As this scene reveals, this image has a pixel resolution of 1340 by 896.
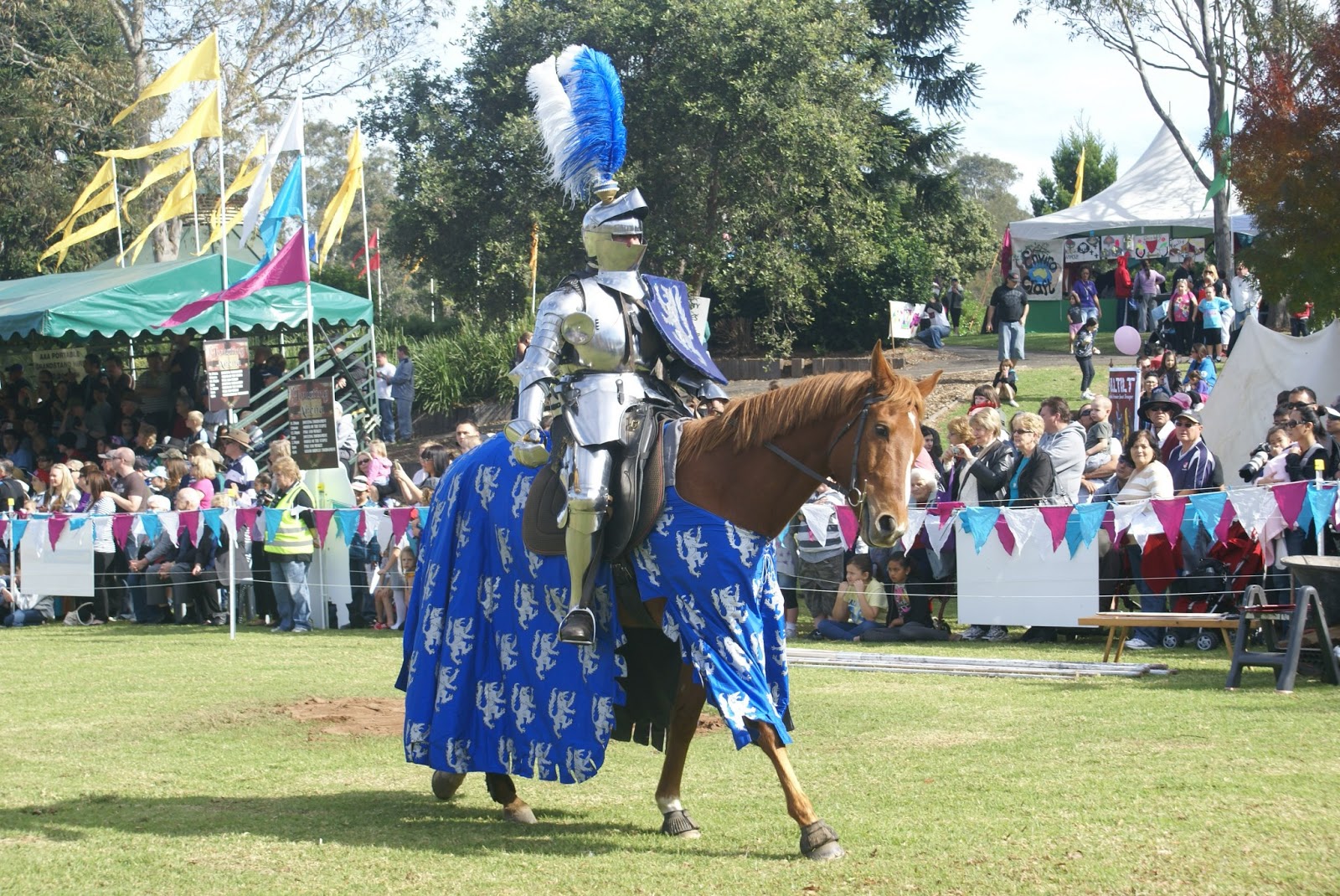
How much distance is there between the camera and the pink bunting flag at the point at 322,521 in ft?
49.2

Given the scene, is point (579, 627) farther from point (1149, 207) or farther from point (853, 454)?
point (1149, 207)

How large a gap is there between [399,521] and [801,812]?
954cm

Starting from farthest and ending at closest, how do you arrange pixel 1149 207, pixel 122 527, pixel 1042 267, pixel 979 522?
pixel 1042 267 < pixel 1149 207 < pixel 122 527 < pixel 979 522

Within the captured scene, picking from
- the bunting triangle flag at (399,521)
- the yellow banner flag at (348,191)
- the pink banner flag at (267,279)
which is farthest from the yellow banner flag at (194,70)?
the bunting triangle flag at (399,521)

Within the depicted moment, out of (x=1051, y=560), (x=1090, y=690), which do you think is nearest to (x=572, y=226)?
(x=1051, y=560)

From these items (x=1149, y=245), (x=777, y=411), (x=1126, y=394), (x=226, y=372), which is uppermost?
(x=1149, y=245)

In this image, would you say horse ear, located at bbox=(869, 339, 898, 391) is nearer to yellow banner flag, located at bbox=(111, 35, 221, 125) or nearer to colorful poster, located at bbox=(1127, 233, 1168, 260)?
yellow banner flag, located at bbox=(111, 35, 221, 125)

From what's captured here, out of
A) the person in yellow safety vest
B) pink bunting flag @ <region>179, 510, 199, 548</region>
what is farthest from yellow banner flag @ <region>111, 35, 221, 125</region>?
Result: the person in yellow safety vest

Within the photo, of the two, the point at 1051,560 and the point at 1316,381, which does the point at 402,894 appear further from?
the point at 1316,381

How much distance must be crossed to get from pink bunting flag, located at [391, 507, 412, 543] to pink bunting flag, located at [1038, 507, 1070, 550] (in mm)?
6361

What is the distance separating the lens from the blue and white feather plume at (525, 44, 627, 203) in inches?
260

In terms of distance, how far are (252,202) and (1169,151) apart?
21130 millimetres

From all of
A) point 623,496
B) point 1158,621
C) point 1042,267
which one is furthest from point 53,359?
point 623,496

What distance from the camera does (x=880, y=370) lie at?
5520mm
